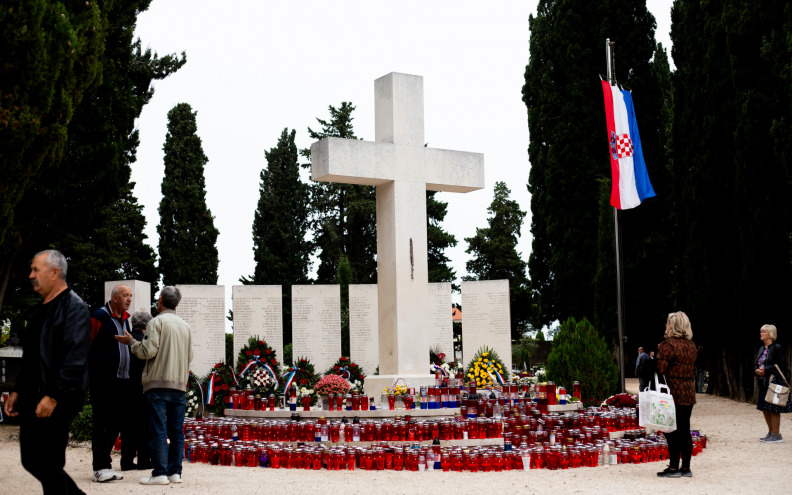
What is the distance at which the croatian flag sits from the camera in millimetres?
15273

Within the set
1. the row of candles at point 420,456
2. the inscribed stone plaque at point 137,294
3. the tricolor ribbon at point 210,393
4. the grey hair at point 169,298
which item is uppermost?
the inscribed stone plaque at point 137,294

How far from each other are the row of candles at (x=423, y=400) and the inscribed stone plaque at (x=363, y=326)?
5618 millimetres

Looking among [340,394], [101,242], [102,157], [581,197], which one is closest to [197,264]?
[101,242]

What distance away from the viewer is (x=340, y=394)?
9992 mm

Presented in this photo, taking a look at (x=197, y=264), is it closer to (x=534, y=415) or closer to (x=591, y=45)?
(x=591, y=45)

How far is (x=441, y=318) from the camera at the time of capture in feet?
57.4

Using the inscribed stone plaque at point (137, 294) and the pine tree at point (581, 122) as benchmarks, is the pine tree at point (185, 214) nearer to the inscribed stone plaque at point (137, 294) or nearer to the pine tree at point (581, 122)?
the pine tree at point (581, 122)

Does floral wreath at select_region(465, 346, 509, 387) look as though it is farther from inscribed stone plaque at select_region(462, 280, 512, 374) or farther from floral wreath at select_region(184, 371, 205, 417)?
floral wreath at select_region(184, 371, 205, 417)

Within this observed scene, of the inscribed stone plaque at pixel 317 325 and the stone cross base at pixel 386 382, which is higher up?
the inscribed stone plaque at pixel 317 325

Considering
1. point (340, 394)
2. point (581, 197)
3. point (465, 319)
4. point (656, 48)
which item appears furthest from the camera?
point (656, 48)

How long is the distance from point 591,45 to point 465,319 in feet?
41.0

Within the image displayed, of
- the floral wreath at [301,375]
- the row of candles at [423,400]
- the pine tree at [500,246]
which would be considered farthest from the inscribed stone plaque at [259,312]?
the pine tree at [500,246]

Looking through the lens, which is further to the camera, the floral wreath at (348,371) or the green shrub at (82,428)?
the floral wreath at (348,371)

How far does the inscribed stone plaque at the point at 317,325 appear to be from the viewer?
16.3 metres
